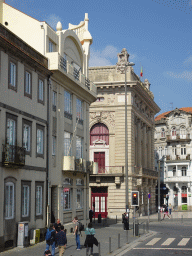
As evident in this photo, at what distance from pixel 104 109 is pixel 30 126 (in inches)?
1123

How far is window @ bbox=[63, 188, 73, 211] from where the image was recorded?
32.1 metres

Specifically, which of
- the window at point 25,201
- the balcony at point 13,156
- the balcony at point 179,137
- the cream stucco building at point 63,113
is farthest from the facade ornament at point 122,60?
the balcony at point 13,156

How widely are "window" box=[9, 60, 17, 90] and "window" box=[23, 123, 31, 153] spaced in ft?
8.08

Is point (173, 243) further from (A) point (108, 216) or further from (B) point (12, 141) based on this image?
(A) point (108, 216)

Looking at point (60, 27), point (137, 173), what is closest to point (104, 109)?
point (137, 173)

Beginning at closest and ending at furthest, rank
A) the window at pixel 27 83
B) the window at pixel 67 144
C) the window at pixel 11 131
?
the window at pixel 11 131
the window at pixel 27 83
the window at pixel 67 144

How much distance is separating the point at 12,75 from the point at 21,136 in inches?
132

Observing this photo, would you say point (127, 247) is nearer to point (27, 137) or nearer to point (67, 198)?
point (27, 137)

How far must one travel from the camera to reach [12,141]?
78.0 ft

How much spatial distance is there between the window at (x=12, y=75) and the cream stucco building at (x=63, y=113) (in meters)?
2.92

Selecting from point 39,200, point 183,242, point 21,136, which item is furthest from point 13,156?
point 183,242

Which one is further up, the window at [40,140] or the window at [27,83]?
the window at [27,83]

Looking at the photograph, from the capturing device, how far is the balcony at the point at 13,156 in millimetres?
22344

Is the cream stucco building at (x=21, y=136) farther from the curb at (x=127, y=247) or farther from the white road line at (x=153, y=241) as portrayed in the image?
the white road line at (x=153, y=241)
